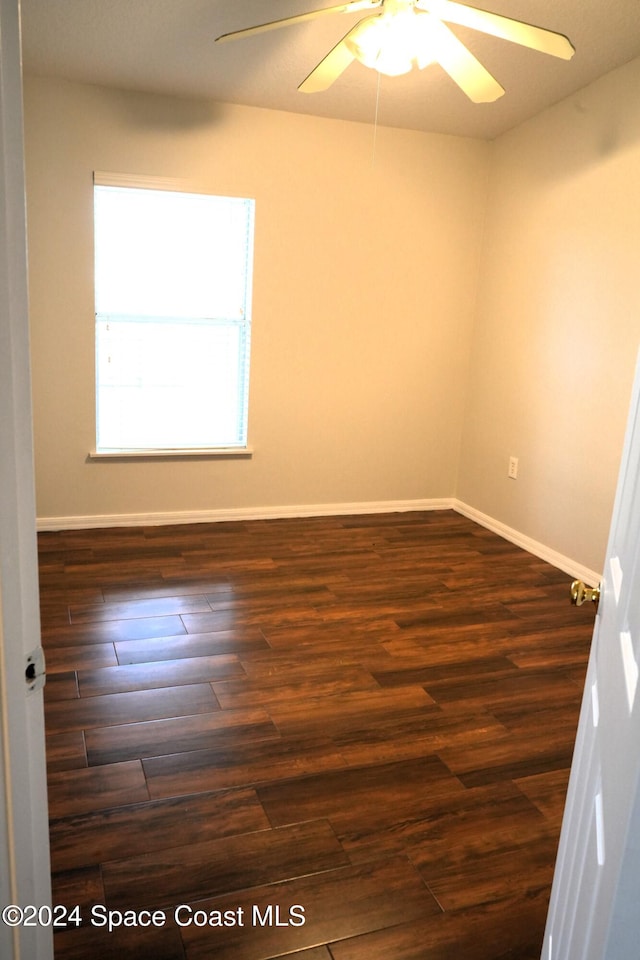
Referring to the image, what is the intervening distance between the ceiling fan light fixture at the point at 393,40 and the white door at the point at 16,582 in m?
1.94

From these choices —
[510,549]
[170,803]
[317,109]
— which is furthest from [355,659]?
[317,109]

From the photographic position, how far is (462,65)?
8.34 feet

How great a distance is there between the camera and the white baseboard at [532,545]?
13.0 feet

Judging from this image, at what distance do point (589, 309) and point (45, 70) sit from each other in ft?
10.0

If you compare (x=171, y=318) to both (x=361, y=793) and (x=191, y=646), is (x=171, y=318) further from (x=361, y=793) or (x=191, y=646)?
(x=361, y=793)

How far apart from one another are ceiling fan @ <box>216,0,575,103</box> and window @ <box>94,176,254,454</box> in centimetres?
175

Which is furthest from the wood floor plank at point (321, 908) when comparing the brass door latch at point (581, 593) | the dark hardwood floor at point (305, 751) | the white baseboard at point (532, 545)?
the white baseboard at point (532, 545)

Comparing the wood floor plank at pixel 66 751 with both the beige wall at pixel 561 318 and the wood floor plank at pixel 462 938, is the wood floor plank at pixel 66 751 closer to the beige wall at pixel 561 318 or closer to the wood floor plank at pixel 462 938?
the wood floor plank at pixel 462 938

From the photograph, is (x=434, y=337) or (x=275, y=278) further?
(x=434, y=337)

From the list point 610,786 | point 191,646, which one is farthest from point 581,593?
point 191,646

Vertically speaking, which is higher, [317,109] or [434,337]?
[317,109]

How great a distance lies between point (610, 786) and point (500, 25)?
2315 mm

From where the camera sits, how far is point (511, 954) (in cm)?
161

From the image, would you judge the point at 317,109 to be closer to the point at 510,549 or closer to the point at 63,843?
the point at 510,549
